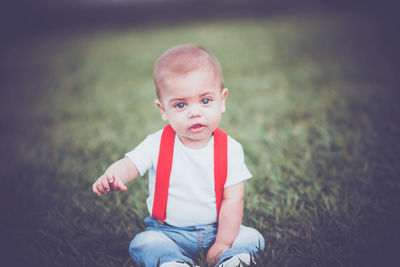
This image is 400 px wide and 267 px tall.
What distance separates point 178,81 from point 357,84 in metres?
3.33

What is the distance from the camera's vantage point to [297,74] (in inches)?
186

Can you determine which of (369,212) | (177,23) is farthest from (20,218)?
(177,23)

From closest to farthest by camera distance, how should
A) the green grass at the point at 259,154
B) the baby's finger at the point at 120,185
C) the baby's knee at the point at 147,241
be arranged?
the baby's finger at the point at 120,185
the baby's knee at the point at 147,241
the green grass at the point at 259,154

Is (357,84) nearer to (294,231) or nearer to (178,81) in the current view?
(294,231)

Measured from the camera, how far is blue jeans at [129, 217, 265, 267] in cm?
141

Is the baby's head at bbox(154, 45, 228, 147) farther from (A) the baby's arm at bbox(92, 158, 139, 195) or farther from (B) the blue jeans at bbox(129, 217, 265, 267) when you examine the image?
(B) the blue jeans at bbox(129, 217, 265, 267)

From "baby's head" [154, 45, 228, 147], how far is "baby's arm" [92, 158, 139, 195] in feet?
0.94

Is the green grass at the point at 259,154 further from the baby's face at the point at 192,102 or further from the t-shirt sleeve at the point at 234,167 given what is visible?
the baby's face at the point at 192,102

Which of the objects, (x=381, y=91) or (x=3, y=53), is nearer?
(x=381, y=91)

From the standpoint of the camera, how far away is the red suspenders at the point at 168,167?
1.46 m

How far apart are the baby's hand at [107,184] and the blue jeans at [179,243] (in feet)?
1.01

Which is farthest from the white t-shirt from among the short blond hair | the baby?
the short blond hair

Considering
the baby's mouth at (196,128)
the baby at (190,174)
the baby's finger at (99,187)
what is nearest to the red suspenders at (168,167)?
the baby at (190,174)

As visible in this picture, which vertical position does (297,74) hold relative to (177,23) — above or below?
below
